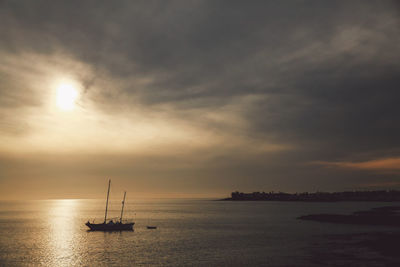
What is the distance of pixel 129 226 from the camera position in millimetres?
95375

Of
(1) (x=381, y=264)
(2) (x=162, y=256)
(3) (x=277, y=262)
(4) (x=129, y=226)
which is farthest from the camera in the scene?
(4) (x=129, y=226)

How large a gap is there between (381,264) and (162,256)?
3282 cm

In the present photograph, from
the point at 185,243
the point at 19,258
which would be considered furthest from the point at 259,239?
the point at 19,258

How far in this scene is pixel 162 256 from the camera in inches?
2122

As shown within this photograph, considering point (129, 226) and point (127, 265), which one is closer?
point (127, 265)

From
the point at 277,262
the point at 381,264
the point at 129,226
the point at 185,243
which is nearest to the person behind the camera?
the point at 381,264

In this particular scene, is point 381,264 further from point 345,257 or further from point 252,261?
point 252,261

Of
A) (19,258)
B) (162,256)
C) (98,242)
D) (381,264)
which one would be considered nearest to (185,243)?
(162,256)

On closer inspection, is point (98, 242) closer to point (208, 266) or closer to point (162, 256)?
point (162, 256)

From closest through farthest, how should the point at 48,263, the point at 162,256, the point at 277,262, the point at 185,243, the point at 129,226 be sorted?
1. the point at 277,262
2. the point at 48,263
3. the point at 162,256
4. the point at 185,243
5. the point at 129,226

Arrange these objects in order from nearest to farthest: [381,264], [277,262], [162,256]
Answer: [381,264], [277,262], [162,256]

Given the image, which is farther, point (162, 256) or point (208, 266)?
point (162, 256)

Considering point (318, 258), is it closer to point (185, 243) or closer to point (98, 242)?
point (185, 243)

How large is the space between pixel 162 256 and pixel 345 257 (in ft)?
95.2
